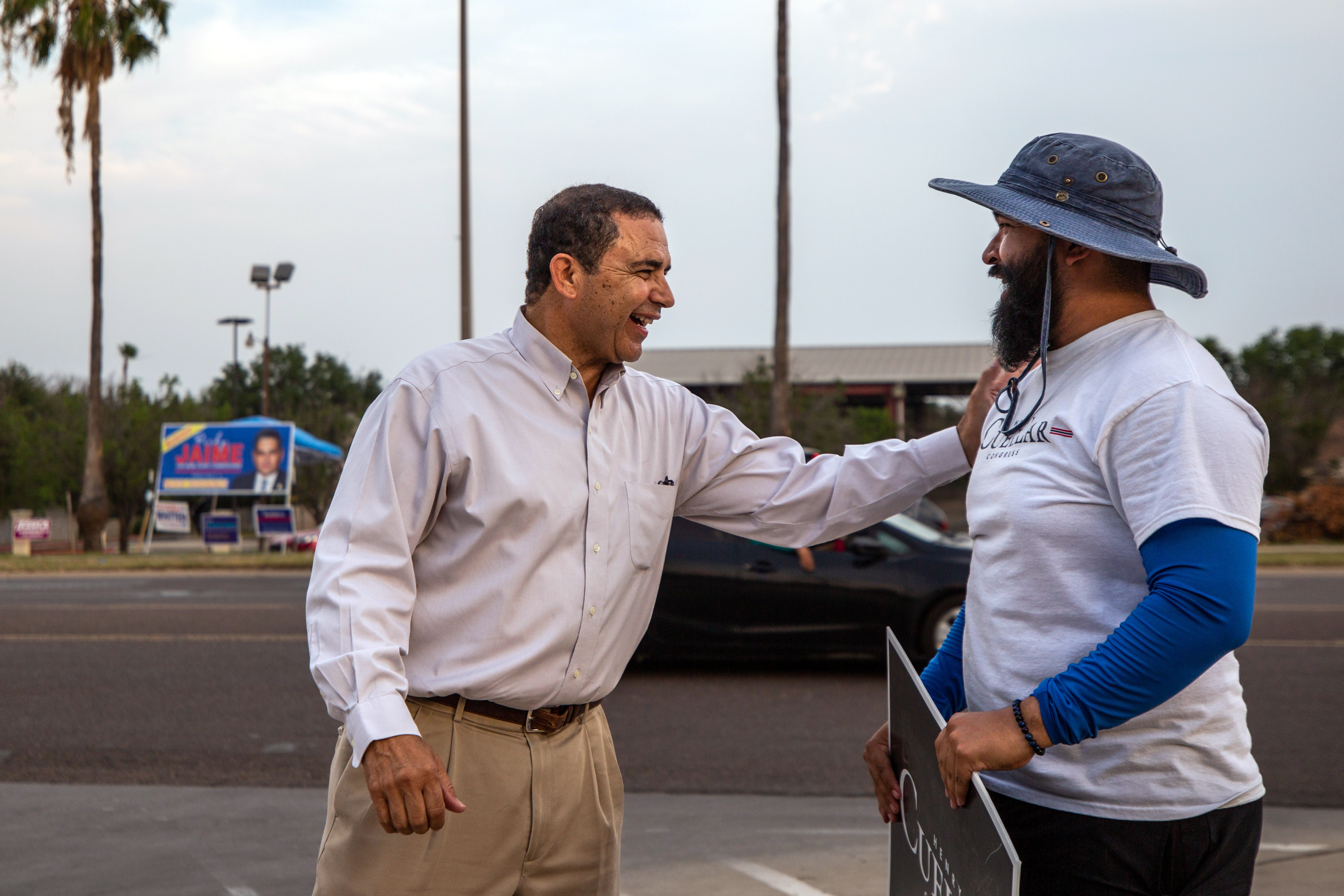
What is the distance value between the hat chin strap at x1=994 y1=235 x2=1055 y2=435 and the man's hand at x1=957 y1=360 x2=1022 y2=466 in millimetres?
433

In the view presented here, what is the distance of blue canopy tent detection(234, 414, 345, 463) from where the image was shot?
90.3ft

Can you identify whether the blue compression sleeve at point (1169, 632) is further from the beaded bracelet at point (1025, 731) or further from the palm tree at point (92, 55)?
the palm tree at point (92, 55)

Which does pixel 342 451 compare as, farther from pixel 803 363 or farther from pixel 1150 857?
pixel 1150 857

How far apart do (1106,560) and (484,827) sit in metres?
1.32

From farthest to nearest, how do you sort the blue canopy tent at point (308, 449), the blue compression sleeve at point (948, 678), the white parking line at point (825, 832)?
1. the blue canopy tent at point (308, 449)
2. the white parking line at point (825, 832)
3. the blue compression sleeve at point (948, 678)

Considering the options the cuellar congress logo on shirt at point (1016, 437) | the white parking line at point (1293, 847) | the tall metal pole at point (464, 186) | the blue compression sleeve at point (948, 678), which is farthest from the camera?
the tall metal pole at point (464, 186)

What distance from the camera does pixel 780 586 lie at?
30.0 ft

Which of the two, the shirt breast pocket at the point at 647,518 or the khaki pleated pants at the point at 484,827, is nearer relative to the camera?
the khaki pleated pants at the point at 484,827

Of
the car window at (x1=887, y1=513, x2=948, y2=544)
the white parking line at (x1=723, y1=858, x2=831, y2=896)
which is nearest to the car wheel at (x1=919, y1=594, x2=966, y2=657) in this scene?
the car window at (x1=887, y1=513, x2=948, y2=544)

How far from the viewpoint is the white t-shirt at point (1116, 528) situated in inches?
70.3

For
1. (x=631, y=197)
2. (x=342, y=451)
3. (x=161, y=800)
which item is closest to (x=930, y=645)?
(x=161, y=800)

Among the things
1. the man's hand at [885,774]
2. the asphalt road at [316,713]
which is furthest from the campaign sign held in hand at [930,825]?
the asphalt road at [316,713]

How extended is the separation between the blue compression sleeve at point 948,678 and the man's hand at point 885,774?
0.41 feet

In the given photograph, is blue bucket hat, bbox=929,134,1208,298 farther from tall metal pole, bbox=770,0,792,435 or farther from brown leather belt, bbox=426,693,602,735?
tall metal pole, bbox=770,0,792,435
